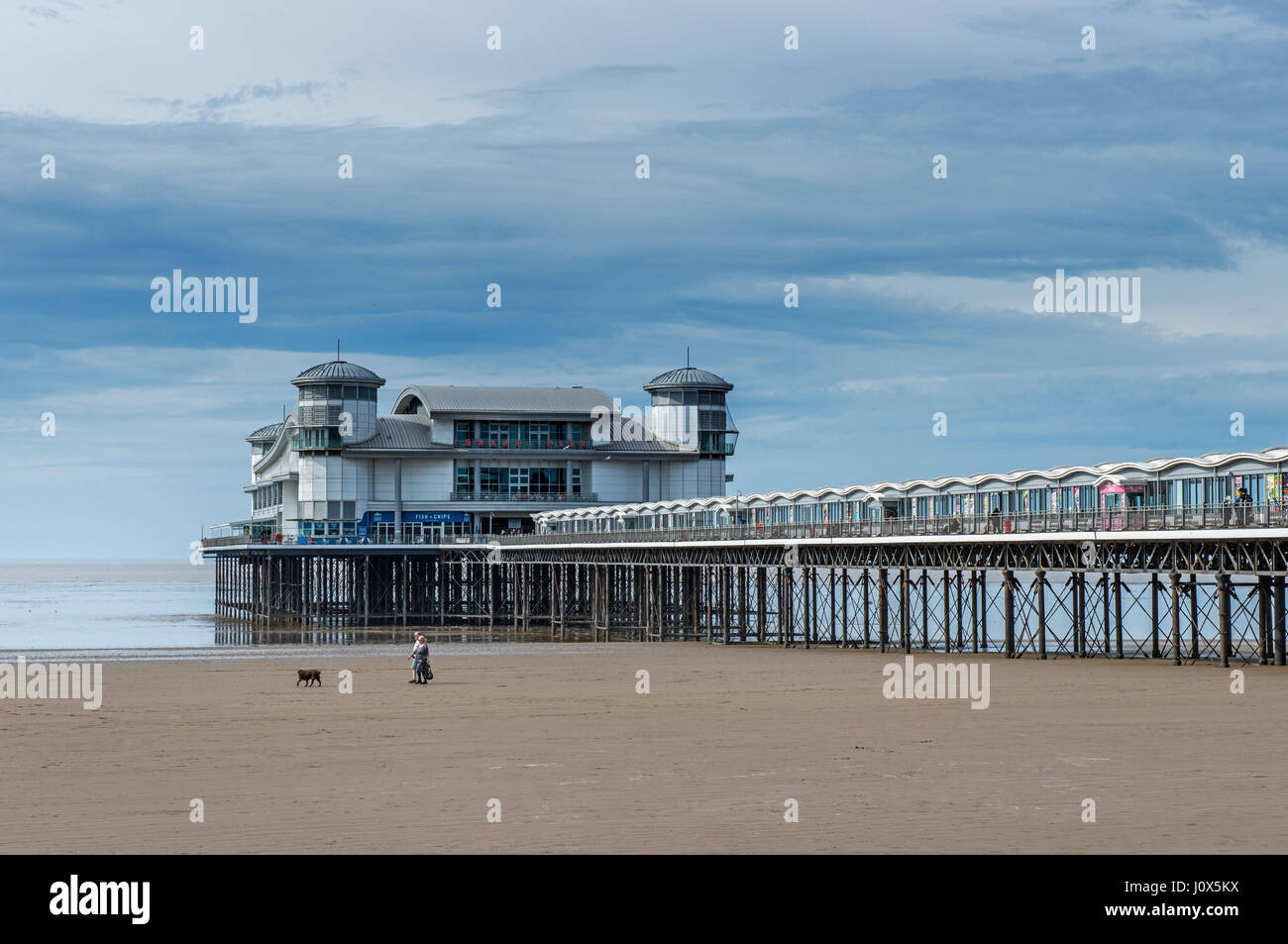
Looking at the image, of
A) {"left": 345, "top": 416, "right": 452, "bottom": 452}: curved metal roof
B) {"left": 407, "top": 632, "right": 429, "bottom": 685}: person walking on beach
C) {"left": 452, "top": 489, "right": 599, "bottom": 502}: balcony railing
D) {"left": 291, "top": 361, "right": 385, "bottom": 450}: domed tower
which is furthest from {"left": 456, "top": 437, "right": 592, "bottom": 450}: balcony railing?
{"left": 407, "top": 632, "right": 429, "bottom": 685}: person walking on beach

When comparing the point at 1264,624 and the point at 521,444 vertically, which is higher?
the point at 521,444

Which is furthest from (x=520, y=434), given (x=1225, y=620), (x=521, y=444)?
(x=1225, y=620)

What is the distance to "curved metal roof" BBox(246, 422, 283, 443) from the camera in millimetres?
135375

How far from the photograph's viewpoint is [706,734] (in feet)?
72.8

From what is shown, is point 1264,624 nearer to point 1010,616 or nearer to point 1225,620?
point 1225,620

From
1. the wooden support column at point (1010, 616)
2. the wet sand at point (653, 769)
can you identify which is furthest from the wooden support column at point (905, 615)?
the wet sand at point (653, 769)

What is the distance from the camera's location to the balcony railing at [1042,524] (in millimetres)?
34031

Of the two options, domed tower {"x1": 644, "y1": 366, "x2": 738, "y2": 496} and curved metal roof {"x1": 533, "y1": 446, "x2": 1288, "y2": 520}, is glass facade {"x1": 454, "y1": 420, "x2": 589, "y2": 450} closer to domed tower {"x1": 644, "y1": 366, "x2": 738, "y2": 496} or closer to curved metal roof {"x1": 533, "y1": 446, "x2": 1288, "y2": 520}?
domed tower {"x1": 644, "y1": 366, "x2": 738, "y2": 496}

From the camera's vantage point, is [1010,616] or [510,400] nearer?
[1010,616]

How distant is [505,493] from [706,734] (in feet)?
255

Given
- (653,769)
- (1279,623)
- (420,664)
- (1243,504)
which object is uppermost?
(1243,504)

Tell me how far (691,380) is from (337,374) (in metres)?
22.9

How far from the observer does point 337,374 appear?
311 feet
